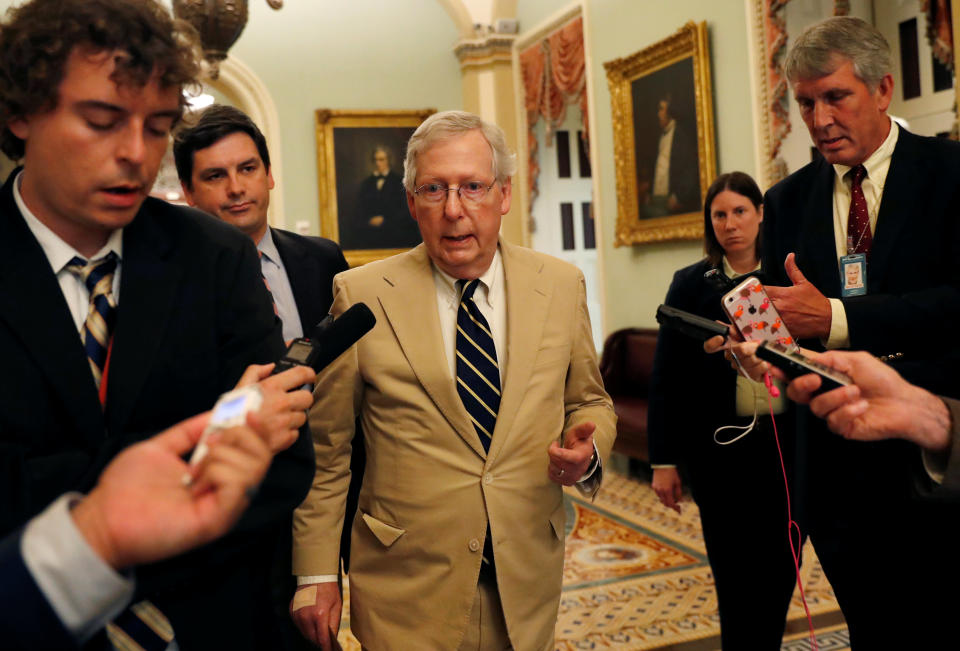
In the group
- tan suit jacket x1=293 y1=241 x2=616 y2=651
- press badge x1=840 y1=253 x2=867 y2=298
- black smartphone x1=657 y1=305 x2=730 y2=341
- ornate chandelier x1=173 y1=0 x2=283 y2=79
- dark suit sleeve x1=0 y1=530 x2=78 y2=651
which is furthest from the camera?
ornate chandelier x1=173 y1=0 x2=283 y2=79

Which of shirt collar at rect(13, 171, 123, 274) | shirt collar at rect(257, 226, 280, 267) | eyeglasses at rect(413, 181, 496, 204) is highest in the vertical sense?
eyeglasses at rect(413, 181, 496, 204)

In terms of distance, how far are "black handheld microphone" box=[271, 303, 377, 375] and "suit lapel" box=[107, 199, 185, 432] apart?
8.2 inches

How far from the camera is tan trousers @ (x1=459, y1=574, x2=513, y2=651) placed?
216cm

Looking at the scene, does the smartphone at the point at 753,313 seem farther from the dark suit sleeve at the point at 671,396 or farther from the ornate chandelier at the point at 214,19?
the ornate chandelier at the point at 214,19

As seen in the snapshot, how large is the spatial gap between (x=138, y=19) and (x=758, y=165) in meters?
6.06

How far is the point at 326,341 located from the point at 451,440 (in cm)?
69

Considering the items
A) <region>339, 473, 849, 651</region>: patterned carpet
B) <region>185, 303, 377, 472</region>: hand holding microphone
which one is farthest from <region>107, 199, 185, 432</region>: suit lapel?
<region>339, 473, 849, 651</region>: patterned carpet

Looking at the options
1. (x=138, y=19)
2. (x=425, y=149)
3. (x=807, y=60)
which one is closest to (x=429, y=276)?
(x=425, y=149)

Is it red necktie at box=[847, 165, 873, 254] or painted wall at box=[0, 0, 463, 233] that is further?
painted wall at box=[0, 0, 463, 233]

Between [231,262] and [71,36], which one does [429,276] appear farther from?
[71,36]

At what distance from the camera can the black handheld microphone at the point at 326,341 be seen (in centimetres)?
141

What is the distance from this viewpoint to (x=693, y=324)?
69.1 inches

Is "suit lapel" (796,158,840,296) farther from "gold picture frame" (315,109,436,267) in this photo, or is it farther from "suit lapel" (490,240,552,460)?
"gold picture frame" (315,109,436,267)

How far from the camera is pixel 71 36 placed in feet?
4.47
